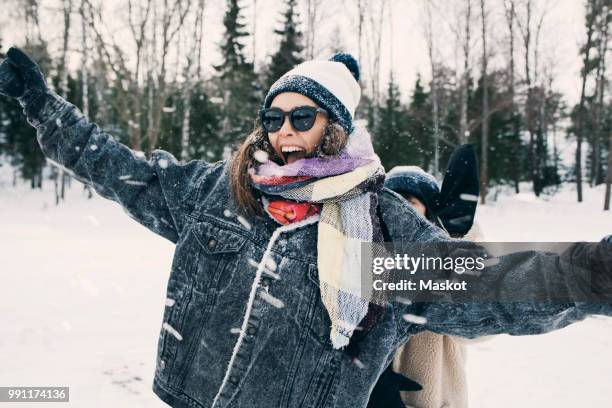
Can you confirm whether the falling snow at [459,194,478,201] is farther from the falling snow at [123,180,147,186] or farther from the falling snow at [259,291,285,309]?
the falling snow at [123,180,147,186]

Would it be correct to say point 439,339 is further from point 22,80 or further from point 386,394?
point 22,80

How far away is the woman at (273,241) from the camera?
3.85ft

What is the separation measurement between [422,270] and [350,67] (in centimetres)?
87

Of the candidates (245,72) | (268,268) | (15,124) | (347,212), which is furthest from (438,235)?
(15,124)

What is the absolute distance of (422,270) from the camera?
43.8 inches

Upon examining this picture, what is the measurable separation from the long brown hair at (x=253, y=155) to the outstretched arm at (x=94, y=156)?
0.17 metres

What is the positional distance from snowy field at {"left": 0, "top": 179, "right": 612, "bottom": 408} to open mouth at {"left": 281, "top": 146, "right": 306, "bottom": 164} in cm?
143

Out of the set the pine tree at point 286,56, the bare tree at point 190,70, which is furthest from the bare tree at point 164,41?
the pine tree at point 286,56

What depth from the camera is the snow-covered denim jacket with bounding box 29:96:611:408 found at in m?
1.18

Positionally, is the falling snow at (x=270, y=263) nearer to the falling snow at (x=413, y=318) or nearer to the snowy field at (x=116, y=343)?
the falling snow at (x=413, y=318)

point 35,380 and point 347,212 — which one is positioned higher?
point 347,212

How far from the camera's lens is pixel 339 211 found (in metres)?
1.22

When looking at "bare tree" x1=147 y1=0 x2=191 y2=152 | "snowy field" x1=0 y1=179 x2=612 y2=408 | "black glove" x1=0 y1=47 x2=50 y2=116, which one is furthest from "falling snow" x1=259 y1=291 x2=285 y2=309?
"bare tree" x1=147 y1=0 x2=191 y2=152

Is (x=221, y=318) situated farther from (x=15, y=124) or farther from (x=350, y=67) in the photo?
(x=15, y=124)
